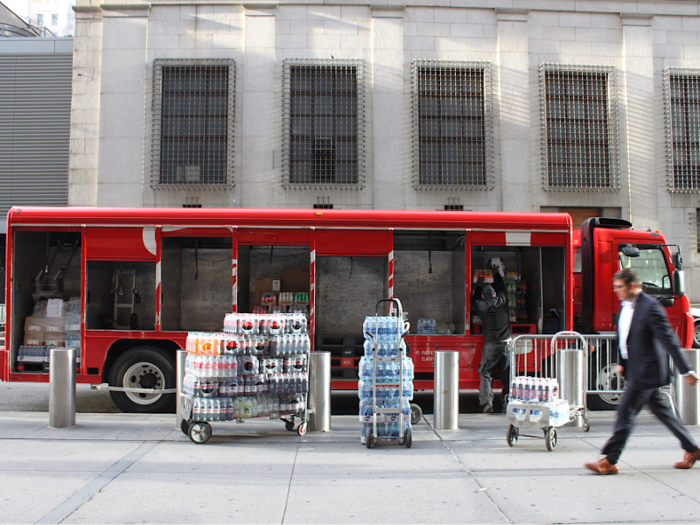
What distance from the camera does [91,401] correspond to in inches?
373

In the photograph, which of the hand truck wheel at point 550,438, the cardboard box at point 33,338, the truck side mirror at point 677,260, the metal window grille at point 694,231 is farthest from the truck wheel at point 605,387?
the metal window grille at point 694,231

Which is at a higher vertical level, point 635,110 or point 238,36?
point 238,36

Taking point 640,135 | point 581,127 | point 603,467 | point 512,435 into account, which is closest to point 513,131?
point 581,127

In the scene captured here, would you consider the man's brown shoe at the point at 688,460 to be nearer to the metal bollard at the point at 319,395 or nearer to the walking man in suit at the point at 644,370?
the walking man in suit at the point at 644,370

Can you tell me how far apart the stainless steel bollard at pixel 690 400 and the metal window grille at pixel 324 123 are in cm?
1081

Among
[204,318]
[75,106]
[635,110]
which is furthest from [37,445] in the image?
[635,110]

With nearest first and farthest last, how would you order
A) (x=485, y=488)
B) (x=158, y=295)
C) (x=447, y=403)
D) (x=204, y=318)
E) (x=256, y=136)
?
(x=485, y=488), (x=447, y=403), (x=158, y=295), (x=204, y=318), (x=256, y=136)

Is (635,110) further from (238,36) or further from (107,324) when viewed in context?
(107,324)

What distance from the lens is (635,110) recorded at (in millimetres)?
17391

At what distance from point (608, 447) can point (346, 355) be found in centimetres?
430

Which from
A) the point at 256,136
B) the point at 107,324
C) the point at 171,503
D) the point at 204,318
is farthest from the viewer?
the point at 256,136

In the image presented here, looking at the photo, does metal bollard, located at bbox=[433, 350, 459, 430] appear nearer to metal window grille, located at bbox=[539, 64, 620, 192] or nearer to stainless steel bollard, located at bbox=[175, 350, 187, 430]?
stainless steel bollard, located at bbox=[175, 350, 187, 430]

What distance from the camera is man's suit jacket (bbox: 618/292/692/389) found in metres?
5.09

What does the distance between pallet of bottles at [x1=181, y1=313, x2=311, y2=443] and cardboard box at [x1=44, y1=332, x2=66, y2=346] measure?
3.23 metres
